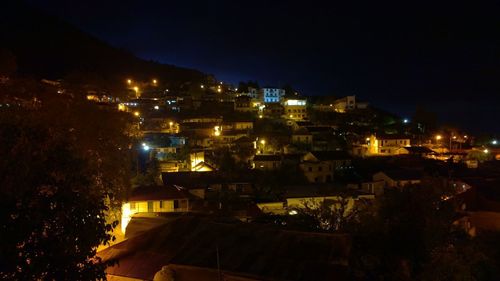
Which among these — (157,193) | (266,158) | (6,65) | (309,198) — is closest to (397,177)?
(309,198)

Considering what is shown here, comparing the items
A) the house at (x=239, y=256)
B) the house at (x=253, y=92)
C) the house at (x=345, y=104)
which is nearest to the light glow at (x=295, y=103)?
the house at (x=345, y=104)

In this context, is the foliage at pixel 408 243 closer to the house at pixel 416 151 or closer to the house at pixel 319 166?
the house at pixel 319 166

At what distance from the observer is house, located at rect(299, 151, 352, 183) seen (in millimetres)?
30516

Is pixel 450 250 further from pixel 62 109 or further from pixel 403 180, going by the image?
pixel 403 180

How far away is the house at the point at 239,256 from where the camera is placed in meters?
7.14

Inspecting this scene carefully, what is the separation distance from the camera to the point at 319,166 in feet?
101

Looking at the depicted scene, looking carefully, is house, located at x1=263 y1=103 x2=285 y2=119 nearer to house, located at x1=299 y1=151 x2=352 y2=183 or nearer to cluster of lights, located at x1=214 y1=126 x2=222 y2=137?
cluster of lights, located at x1=214 y1=126 x2=222 y2=137

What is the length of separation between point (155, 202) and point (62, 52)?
73.8 metres

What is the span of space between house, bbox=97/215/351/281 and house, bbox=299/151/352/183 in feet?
71.7

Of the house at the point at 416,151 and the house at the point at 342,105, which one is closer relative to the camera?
the house at the point at 416,151

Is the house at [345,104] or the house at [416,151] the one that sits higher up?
the house at [345,104]

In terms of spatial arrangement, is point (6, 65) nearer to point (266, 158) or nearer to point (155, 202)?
point (155, 202)

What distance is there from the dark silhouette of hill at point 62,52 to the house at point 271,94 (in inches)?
639

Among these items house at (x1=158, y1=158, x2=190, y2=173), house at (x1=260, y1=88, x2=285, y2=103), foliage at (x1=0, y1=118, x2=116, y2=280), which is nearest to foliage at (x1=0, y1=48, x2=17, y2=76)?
house at (x1=158, y1=158, x2=190, y2=173)
